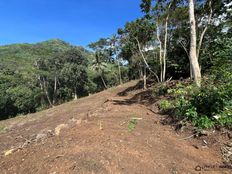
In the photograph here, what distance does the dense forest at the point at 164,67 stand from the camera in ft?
15.7

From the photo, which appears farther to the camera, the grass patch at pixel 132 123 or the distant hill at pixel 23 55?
the distant hill at pixel 23 55

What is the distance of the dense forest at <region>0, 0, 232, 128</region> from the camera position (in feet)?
15.7

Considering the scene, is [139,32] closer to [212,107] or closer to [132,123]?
[132,123]

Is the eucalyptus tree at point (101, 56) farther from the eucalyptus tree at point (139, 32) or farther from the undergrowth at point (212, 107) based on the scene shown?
the undergrowth at point (212, 107)

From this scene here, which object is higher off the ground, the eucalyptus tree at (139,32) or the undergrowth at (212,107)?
the eucalyptus tree at (139,32)

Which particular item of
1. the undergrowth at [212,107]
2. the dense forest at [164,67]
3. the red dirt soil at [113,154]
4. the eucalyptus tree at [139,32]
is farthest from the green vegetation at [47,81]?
the undergrowth at [212,107]

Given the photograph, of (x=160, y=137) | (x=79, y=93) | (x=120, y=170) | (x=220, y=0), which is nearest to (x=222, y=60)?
(x=160, y=137)

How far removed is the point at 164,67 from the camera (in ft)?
37.0

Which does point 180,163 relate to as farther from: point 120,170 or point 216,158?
→ point 120,170

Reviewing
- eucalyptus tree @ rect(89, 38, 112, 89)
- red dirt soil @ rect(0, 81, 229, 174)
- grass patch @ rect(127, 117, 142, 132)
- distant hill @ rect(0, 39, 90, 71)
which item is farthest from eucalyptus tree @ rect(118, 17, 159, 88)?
distant hill @ rect(0, 39, 90, 71)

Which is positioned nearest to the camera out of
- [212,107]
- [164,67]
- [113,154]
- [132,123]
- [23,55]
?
[113,154]

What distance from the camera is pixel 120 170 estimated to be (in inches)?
117

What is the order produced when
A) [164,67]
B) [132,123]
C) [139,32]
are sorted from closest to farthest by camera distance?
[132,123] < [164,67] < [139,32]

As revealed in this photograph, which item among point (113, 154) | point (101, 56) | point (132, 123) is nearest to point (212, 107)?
point (132, 123)
